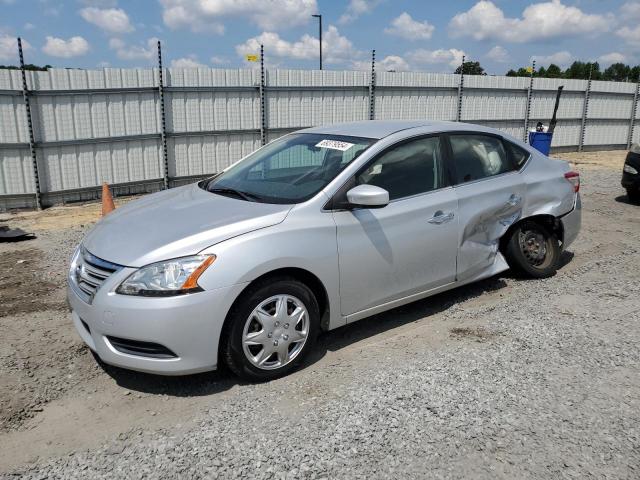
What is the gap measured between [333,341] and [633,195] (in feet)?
26.4

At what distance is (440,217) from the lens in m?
4.42

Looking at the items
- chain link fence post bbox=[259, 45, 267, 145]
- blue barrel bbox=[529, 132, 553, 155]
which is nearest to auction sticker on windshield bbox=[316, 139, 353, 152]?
chain link fence post bbox=[259, 45, 267, 145]

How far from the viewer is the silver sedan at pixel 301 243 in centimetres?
329

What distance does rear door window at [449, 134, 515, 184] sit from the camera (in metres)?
4.76

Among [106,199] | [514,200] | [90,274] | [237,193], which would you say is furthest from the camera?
[106,199]

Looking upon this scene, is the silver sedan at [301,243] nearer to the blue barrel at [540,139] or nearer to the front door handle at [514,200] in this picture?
the front door handle at [514,200]

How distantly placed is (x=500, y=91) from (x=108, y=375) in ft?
51.7

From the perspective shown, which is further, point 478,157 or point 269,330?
point 478,157

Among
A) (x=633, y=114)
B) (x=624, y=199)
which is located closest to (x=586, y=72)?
(x=633, y=114)

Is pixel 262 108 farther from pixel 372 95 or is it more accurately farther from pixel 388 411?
pixel 388 411

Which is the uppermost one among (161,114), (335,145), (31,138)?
(161,114)

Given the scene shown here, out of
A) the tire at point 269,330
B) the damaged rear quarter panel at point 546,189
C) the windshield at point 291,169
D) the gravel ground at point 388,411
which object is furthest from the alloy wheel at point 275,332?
the damaged rear quarter panel at point 546,189

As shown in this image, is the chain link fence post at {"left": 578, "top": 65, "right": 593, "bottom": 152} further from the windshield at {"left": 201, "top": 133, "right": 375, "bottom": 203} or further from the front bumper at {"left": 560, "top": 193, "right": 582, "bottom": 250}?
the windshield at {"left": 201, "top": 133, "right": 375, "bottom": 203}

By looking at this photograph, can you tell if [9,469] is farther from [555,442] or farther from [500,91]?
[500,91]
